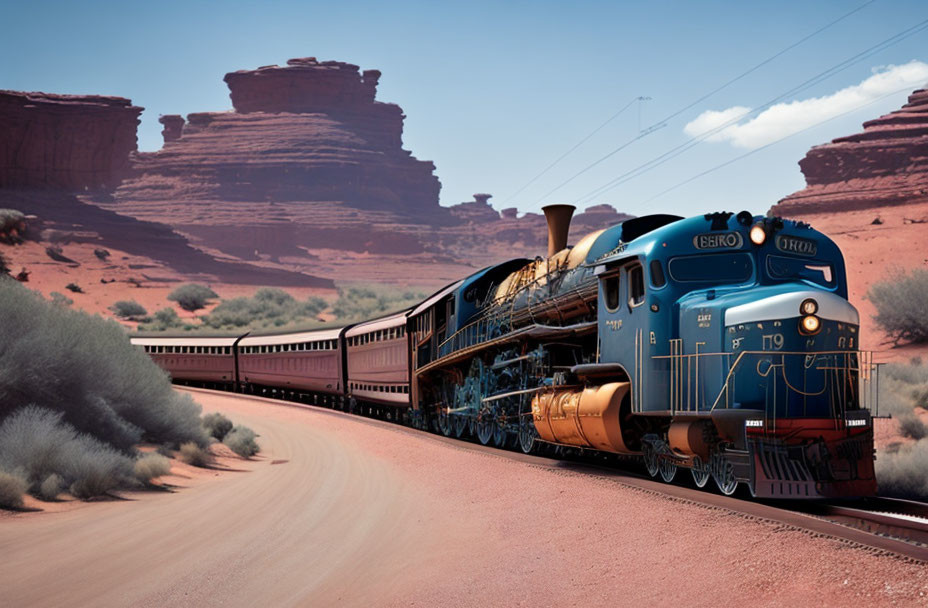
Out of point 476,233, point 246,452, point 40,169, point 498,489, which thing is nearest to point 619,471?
point 498,489

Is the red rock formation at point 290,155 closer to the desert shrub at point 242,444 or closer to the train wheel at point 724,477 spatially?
the desert shrub at point 242,444

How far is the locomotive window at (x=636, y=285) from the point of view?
12657 millimetres

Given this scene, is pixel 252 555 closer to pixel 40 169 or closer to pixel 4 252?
pixel 4 252

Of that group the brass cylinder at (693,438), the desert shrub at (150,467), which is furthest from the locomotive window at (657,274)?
the desert shrub at (150,467)

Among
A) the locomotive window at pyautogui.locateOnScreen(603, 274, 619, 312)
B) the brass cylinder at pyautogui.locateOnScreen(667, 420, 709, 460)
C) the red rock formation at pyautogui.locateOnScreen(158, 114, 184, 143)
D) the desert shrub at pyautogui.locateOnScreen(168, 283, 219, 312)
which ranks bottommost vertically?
the brass cylinder at pyautogui.locateOnScreen(667, 420, 709, 460)

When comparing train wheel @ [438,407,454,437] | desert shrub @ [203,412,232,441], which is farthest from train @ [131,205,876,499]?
desert shrub @ [203,412,232,441]

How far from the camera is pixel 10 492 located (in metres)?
11.6

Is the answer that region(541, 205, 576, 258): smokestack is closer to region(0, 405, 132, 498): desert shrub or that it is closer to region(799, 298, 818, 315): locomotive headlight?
region(799, 298, 818, 315): locomotive headlight

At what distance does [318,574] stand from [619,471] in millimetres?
6738

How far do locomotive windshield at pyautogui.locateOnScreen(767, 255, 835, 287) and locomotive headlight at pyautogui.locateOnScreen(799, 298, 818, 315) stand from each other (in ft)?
4.54

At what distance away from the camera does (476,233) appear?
174 meters

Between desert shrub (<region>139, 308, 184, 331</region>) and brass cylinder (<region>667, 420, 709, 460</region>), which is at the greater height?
desert shrub (<region>139, 308, 184, 331</region>)

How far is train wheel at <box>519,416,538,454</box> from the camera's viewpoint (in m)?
17.8

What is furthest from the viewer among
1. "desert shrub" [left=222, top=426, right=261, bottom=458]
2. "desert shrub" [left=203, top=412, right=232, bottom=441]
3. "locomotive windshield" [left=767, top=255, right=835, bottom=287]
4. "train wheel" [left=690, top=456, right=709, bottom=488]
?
"desert shrub" [left=203, top=412, right=232, bottom=441]
